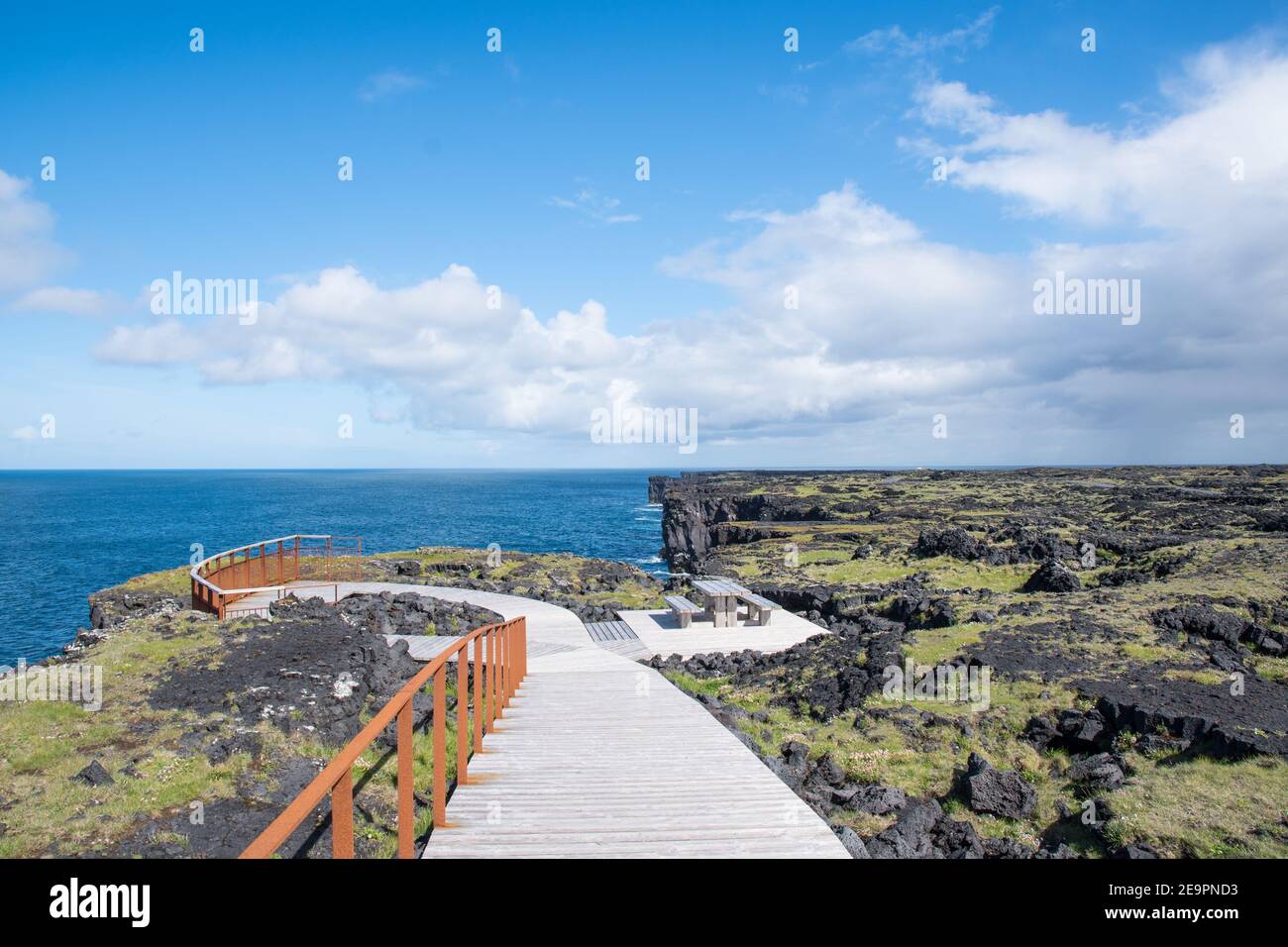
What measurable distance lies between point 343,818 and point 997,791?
8.74 metres

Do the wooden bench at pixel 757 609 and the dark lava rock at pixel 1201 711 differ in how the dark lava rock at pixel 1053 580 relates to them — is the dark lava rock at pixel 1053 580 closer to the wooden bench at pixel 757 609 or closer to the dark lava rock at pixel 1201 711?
the wooden bench at pixel 757 609

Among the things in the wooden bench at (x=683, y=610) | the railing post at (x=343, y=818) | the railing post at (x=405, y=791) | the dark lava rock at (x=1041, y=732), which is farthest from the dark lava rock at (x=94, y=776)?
the wooden bench at (x=683, y=610)

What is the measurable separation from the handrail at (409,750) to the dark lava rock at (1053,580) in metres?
18.1

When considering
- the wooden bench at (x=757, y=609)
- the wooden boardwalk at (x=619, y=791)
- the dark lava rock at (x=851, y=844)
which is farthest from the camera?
the wooden bench at (x=757, y=609)

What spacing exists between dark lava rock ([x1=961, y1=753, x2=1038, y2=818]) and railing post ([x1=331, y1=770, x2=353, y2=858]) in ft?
27.4

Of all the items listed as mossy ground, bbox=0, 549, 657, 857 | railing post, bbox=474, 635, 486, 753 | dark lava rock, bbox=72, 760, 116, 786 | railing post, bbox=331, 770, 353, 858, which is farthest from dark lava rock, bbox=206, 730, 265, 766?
railing post, bbox=331, 770, 353, 858

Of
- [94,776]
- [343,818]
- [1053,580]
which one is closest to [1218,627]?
[1053,580]

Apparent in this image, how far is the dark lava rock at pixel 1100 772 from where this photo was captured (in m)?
9.73

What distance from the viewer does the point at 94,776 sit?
29.7 ft

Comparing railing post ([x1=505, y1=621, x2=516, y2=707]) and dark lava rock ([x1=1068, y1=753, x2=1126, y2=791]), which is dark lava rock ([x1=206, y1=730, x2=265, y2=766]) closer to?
railing post ([x1=505, y1=621, x2=516, y2=707])

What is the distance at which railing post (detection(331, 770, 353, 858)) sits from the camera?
4.30 metres
